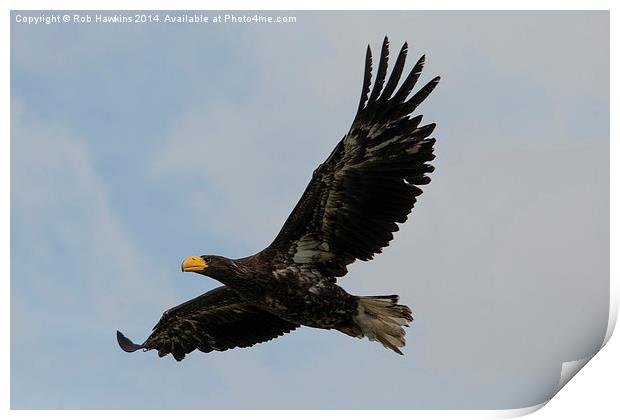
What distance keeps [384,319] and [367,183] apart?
82 centimetres

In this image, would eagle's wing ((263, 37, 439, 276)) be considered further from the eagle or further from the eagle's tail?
the eagle's tail

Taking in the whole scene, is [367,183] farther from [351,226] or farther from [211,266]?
[211,266]

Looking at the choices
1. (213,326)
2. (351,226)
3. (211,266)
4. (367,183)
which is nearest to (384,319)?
(351,226)

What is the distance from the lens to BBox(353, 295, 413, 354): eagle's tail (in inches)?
249

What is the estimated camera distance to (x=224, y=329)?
7.00 m

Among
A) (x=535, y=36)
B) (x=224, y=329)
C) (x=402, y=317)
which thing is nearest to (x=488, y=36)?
(x=535, y=36)

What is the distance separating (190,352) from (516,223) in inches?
84.8

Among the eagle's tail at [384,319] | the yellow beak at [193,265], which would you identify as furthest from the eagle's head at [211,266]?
the eagle's tail at [384,319]

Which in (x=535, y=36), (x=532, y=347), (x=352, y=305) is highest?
(x=535, y=36)

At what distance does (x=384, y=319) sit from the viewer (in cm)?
636

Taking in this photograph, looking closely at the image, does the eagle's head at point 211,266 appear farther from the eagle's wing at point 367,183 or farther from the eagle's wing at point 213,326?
the eagle's wing at point 213,326

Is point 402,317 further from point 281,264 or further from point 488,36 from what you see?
point 488,36

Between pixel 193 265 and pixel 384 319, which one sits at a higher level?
pixel 193 265

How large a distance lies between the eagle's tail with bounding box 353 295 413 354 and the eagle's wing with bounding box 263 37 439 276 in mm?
250
